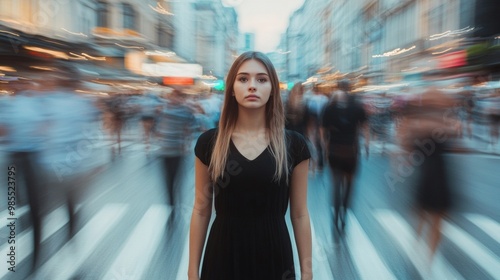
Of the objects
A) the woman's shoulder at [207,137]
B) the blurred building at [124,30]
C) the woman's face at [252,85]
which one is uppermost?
the blurred building at [124,30]

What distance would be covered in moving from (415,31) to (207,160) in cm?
366

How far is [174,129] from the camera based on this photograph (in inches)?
164

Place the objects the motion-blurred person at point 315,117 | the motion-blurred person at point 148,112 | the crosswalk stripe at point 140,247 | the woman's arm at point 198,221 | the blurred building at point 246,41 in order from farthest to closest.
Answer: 1. the motion-blurred person at point 148,112
2. the motion-blurred person at point 315,117
3. the crosswalk stripe at point 140,247
4. the blurred building at point 246,41
5. the woman's arm at point 198,221

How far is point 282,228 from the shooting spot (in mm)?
1486

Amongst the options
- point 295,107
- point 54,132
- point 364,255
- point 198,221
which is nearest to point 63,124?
point 54,132

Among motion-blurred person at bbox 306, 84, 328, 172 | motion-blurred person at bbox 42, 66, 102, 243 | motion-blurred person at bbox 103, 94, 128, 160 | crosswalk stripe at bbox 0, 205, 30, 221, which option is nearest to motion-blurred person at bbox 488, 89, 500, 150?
motion-blurred person at bbox 306, 84, 328, 172

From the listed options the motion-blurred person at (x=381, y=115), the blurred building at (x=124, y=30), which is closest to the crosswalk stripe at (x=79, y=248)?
the blurred building at (x=124, y=30)

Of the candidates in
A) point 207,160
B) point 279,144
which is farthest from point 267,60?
point 207,160

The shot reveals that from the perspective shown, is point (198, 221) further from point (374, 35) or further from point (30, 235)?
point (374, 35)

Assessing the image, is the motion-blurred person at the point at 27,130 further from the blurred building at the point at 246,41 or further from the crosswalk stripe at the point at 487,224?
the crosswalk stripe at the point at 487,224

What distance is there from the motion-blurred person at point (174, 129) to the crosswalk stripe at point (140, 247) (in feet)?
1.59

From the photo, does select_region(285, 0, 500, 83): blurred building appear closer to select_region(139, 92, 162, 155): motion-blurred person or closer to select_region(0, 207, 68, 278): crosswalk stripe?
select_region(139, 92, 162, 155): motion-blurred person

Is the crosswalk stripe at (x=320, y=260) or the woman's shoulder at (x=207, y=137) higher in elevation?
the woman's shoulder at (x=207, y=137)

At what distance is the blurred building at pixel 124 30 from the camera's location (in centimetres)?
354
